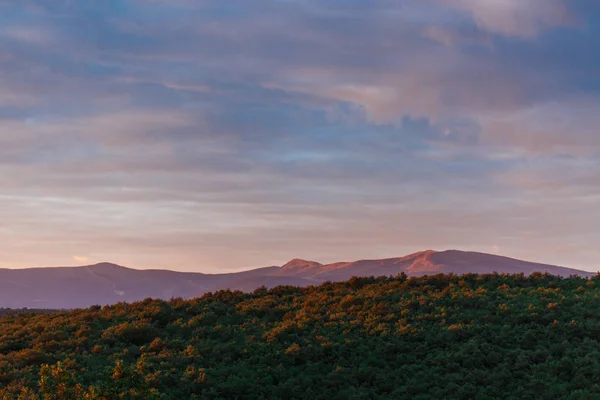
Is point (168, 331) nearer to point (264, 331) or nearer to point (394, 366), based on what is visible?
point (264, 331)

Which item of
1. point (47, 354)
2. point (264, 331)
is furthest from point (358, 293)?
point (47, 354)

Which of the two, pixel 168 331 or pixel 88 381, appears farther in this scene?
pixel 168 331

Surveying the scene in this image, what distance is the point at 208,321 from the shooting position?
27.5 m

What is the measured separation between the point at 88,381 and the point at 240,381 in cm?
478

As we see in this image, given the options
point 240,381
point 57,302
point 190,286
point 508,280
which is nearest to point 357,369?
point 240,381

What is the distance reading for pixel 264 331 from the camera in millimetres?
25391

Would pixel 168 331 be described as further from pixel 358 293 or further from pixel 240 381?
pixel 358 293

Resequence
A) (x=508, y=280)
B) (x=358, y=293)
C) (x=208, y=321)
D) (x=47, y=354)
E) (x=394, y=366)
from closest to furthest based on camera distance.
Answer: (x=394, y=366) < (x=47, y=354) < (x=208, y=321) < (x=358, y=293) < (x=508, y=280)

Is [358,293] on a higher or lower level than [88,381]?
higher

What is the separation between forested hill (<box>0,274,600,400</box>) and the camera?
20.0 m

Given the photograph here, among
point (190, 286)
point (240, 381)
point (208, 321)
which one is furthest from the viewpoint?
point (190, 286)

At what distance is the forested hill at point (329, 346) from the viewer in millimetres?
19984

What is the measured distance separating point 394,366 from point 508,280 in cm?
1372

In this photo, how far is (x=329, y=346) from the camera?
902 inches
